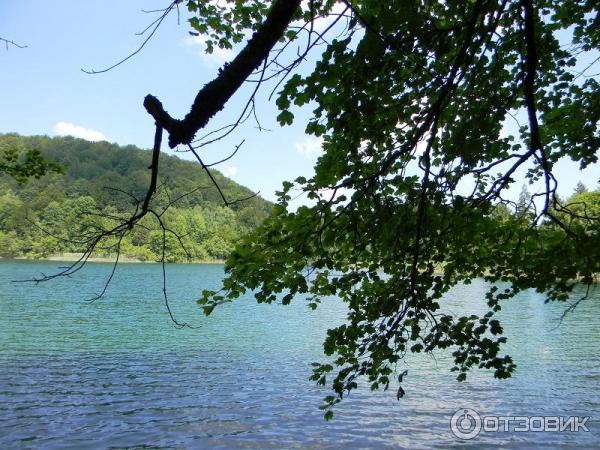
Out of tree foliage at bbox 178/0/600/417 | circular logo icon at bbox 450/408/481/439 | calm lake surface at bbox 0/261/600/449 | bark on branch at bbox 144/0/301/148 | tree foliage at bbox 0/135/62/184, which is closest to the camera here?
bark on branch at bbox 144/0/301/148

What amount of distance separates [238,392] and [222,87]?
1354 centimetres

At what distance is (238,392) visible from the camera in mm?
14203

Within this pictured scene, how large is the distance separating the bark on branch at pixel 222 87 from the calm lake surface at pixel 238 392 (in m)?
9.63

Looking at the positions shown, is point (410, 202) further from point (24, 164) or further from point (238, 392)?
point (238, 392)

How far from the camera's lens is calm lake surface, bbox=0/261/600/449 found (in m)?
10.7

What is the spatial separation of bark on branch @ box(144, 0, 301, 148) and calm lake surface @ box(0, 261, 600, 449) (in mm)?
9632

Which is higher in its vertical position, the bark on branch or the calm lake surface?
the bark on branch

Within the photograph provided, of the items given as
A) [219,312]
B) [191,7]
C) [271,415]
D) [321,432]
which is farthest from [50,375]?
[219,312]

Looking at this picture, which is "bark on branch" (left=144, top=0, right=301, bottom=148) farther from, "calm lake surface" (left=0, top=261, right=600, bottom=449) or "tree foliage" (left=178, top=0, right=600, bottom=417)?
"calm lake surface" (left=0, top=261, right=600, bottom=449)

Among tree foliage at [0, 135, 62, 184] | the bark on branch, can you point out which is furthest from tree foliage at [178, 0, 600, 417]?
tree foliage at [0, 135, 62, 184]

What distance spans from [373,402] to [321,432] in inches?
107

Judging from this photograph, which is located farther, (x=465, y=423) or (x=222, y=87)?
(x=465, y=423)

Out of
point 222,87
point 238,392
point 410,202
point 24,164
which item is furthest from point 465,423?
point 222,87

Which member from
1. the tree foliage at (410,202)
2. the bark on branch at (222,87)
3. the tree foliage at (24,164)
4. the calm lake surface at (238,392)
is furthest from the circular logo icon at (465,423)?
the bark on branch at (222,87)
